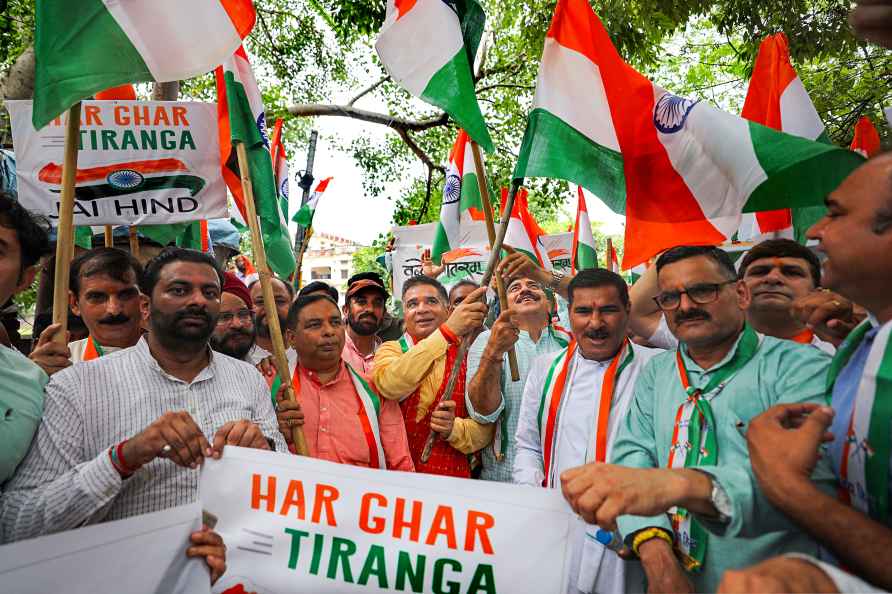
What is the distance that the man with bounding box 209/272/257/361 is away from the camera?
3811 mm

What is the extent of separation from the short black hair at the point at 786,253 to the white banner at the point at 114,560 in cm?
279

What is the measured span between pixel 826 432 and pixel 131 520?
184 cm

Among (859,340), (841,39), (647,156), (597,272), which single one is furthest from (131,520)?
(841,39)

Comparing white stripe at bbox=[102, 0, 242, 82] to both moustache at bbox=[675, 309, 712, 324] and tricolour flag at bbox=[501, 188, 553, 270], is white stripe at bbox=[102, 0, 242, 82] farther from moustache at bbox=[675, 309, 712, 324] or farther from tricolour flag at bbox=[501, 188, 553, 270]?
tricolour flag at bbox=[501, 188, 553, 270]

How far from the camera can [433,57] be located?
3.25 m

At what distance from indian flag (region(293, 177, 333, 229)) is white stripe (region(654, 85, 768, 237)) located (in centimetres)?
537

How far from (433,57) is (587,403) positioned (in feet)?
6.19

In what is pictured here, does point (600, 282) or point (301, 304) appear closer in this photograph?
point (600, 282)

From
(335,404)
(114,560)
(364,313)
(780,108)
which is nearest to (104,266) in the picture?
(335,404)

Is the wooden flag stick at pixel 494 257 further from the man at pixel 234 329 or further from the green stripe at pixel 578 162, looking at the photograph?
the man at pixel 234 329

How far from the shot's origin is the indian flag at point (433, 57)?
317cm

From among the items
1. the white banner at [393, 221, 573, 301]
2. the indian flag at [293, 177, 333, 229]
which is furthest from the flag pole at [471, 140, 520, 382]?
the indian flag at [293, 177, 333, 229]

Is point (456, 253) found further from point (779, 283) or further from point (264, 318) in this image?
point (779, 283)

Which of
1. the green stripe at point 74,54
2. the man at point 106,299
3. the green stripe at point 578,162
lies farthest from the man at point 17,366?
the green stripe at point 578,162
